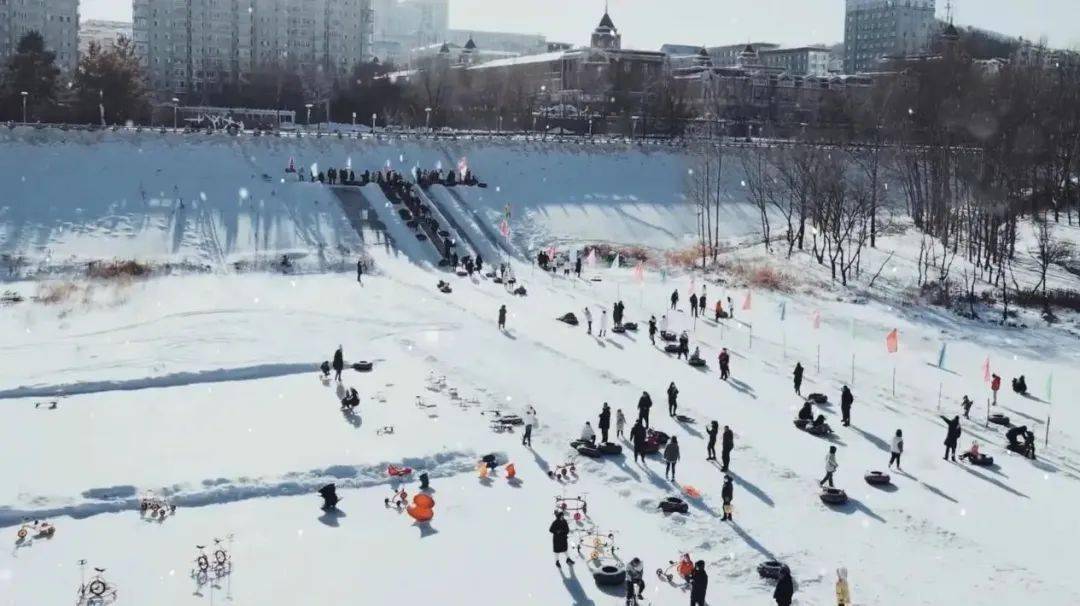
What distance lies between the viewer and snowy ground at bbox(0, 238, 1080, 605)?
1499 centimetres

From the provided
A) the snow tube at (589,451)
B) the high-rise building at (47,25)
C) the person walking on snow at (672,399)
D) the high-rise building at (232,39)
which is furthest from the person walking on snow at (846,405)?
the high-rise building at (47,25)

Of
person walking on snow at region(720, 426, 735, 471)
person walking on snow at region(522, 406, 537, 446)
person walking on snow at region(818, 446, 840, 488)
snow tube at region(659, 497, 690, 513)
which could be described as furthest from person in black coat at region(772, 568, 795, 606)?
person walking on snow at region(522, 406, 537, 446)

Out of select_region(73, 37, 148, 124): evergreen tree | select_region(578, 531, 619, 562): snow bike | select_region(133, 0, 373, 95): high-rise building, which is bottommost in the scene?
select_region(578, 531, 619, 562): snow bike

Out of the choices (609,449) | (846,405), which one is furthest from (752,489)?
(846,405)

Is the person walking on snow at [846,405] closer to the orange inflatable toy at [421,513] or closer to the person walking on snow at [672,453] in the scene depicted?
the person walking on snow at [672,453]

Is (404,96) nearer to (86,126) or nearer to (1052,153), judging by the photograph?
(86,126)

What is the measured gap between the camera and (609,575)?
48.1ft

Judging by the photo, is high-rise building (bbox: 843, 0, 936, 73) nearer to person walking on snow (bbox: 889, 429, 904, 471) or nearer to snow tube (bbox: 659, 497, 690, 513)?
person walking on snow (bbox: 889, 429, 904, 471)

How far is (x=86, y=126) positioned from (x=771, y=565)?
4948cm

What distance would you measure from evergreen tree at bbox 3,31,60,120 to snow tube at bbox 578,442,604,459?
53301 mm

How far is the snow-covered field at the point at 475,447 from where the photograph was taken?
15.0 metres

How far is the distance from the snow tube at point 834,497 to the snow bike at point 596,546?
13.2 feet

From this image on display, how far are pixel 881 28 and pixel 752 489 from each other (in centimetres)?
15406

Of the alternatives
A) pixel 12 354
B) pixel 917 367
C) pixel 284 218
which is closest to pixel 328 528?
pixel 12 354
